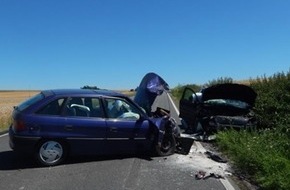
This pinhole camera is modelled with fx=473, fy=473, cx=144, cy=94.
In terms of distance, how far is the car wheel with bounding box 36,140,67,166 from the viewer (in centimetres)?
949

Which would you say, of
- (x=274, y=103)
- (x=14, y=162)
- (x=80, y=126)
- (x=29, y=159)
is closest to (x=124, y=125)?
(x=80, y=126)

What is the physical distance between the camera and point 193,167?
951 cm

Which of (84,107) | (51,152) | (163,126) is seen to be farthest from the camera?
(163,126)

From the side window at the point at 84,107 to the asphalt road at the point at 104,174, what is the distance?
1007mm

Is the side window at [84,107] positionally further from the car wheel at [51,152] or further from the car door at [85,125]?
the car wheel at [51,152]

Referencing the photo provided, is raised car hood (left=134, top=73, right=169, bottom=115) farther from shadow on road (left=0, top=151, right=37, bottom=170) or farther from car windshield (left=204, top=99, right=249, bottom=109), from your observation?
shadow on road (left=0, top=151, right=37, bottom=170)

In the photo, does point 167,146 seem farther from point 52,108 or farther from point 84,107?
point 52,108

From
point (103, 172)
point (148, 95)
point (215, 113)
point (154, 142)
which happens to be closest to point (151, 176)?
point (103, 172)

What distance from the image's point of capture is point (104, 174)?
8680mm

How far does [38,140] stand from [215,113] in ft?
21.3

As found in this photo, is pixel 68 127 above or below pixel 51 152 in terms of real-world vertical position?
above

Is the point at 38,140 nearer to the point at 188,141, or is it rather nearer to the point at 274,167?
the point at 188,141

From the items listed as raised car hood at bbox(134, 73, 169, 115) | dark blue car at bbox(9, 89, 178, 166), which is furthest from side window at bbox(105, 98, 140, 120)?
raised car hood at bbox(134, 73, 169, 115)

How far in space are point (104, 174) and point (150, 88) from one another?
3766 mm
